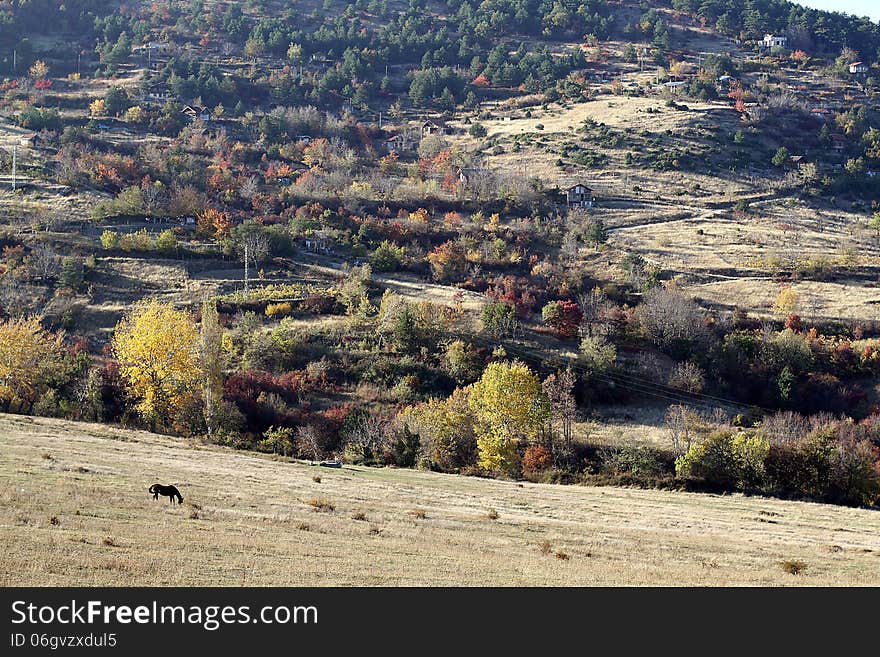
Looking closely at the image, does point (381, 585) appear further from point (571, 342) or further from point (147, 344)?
point (571, 342)

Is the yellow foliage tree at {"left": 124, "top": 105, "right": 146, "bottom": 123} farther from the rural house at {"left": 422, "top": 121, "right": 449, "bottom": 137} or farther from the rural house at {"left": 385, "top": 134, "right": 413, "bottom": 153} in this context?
the rural house at {"left": 422, "top": 121, "right": 449, "bottom": 137}

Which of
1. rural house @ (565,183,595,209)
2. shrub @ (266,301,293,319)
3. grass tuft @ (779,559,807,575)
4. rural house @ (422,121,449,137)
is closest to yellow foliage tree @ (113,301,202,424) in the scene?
shrub @ (266,301,293,319)

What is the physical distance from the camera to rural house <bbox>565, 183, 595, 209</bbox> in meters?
94.3

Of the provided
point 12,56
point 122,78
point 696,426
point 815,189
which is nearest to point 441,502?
point 696,426

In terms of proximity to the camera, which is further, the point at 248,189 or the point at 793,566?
the point at 248,189

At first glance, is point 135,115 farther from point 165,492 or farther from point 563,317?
point 165,492

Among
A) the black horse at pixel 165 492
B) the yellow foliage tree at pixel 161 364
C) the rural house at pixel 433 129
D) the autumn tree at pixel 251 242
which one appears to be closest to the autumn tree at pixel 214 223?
the autumn tree at pixel 251 242

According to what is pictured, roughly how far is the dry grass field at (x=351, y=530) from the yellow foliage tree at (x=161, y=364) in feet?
33.4

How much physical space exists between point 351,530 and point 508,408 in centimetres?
2399

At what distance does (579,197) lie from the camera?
311ft

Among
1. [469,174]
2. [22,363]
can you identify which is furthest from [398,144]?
[22,363]

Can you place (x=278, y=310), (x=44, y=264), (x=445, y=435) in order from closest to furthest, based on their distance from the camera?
(x=445, y=435) < (x=278, y=310) < (x=44, y=264)

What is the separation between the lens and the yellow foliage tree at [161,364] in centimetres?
4594

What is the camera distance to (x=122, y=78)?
138 metres
